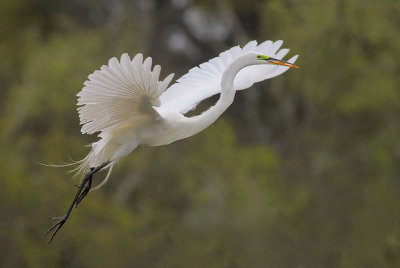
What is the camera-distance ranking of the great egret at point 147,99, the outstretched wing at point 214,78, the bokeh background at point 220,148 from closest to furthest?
the great egret at point 147,99 < the outstretched wing at point 214,78 < the bokeh background at point 220,148

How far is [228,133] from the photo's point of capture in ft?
48.0

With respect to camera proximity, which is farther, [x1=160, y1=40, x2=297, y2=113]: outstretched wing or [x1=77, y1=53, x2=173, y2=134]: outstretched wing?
[x1=160, y1=40, x2=297, y2=113]: outstretched wing

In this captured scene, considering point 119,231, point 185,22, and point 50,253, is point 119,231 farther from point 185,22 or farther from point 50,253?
point 185,22

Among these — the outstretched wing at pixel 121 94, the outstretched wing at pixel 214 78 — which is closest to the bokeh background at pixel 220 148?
the outstretched wing at pixel 214 78

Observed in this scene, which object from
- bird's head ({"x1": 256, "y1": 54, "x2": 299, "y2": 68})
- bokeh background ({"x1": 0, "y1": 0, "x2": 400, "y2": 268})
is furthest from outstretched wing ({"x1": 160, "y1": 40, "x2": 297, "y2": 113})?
bokeh background ({"x1": 0, "y1": 0, "x2": 400, "y2": 268})

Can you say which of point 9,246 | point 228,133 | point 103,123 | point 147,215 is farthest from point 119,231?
point 103,123

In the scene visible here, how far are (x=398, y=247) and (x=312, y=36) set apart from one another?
614 centimetres

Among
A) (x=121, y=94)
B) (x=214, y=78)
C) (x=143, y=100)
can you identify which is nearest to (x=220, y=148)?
(x=214, y=78)

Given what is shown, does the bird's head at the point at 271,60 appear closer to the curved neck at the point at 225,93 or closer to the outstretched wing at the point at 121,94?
the curved neck at the point at 225,93

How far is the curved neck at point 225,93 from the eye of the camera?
609 centimetres

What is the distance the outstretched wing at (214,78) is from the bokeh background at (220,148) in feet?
9.23

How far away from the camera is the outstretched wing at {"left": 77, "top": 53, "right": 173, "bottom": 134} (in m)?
5.34

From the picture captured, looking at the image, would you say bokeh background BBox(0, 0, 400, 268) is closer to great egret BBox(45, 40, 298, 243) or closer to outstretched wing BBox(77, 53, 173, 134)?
great egret BBox(45, 40, 298, 243)

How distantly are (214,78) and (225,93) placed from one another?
0.72 metres
